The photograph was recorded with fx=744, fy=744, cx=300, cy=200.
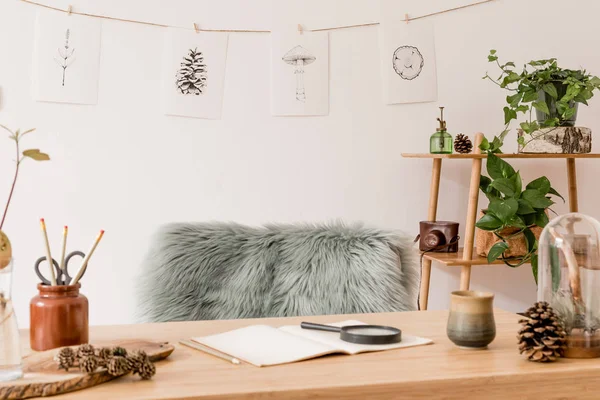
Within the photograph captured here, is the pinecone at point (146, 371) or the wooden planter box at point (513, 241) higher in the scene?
the wooden planter box at point (513, 241)

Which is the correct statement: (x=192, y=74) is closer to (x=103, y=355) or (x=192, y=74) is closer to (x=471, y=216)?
(x=471, y=216)

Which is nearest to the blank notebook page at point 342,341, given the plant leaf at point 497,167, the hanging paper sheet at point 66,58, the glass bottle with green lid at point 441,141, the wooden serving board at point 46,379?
the wooden serving board at point 46,379

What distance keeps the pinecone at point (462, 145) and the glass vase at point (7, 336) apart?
2223 mm

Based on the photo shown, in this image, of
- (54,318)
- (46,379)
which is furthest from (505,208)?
(46,379)

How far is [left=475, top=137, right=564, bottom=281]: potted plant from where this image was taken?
2.77 m

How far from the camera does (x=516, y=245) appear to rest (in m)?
2.90

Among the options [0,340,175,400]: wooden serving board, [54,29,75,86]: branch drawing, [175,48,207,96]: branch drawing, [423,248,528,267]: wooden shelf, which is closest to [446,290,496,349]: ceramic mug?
[0,340,175,400]: wooden serving board

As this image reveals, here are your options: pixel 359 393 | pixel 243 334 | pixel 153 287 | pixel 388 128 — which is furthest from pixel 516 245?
pixel 359 393

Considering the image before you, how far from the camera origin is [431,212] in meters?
3.07

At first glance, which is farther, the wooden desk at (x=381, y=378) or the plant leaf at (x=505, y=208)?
the plant leaf at (x=505, y=208)

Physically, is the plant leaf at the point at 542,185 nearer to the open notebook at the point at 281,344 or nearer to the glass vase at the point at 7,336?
the open notebook at the point at 281,344

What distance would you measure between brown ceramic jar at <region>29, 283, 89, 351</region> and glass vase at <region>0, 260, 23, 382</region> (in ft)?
0.64

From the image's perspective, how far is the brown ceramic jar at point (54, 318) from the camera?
1281mm

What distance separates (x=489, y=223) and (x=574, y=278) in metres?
1.53
